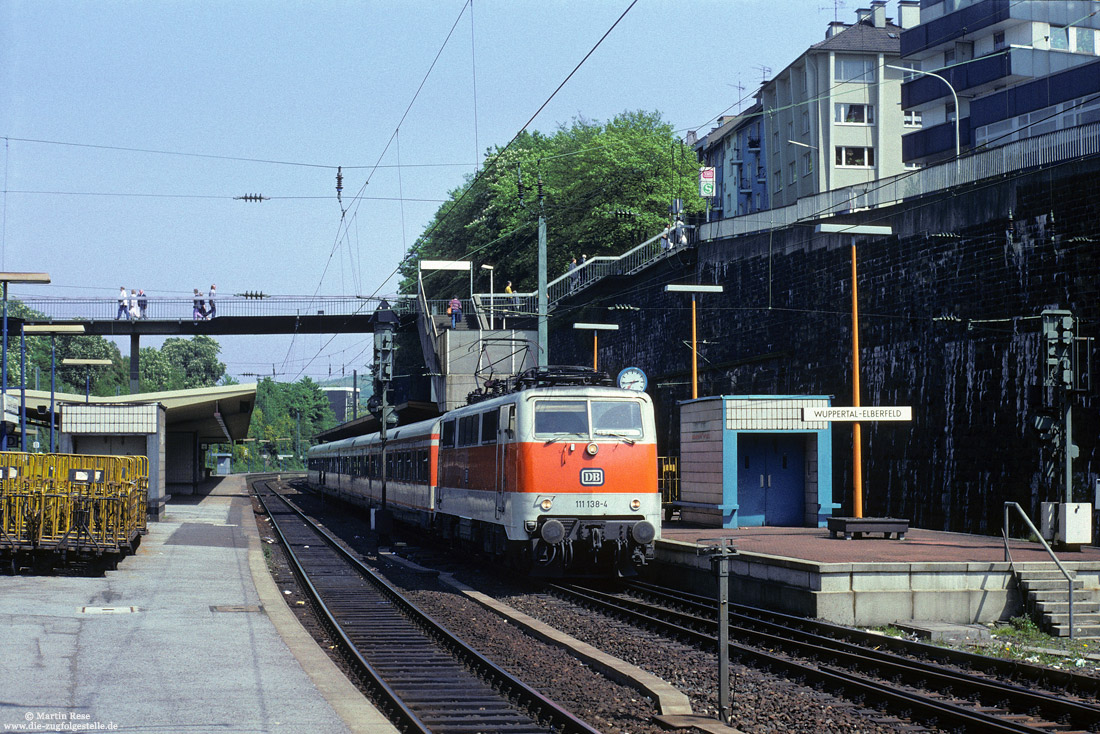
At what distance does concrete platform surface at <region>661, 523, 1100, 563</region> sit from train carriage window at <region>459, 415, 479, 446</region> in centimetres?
386

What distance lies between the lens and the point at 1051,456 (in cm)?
2164

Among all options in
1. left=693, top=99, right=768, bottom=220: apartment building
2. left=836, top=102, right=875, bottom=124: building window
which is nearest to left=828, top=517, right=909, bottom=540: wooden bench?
left=836, top=102, right=875, bottom=124: building window

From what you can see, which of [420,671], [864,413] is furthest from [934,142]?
[420,671]

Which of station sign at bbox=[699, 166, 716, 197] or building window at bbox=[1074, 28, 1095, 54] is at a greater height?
building window at bbox=[1074, 28, 1095, 54]

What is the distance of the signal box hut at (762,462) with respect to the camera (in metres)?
23.4

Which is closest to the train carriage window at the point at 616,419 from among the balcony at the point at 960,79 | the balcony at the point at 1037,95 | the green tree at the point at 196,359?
the balcony at the point at 1037,95

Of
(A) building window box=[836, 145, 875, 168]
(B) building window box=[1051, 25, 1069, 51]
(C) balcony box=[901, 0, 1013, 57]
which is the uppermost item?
(C) balcony box=[901, 0, 1013, 57]

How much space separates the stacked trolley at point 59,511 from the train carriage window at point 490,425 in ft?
19.1

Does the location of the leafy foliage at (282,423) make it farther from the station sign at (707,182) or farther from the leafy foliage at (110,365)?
the station sign at (707,182)

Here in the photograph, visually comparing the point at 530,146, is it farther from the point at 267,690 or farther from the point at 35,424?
the point at 267,690

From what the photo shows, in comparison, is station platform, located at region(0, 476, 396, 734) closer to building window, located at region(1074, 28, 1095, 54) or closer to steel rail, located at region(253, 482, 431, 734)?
steel rail, located at region(253, 482, 431, 734)

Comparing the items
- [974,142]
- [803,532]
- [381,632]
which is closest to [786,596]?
[381,632]

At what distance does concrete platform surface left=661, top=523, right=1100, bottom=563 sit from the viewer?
1619 cm

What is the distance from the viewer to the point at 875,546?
60.5 ft
